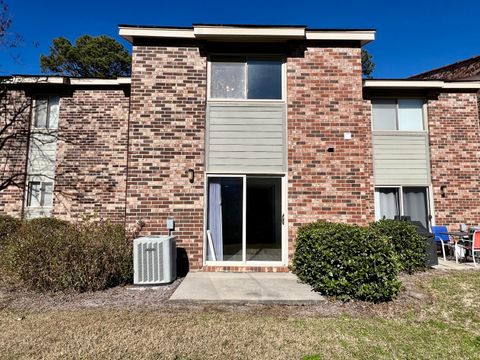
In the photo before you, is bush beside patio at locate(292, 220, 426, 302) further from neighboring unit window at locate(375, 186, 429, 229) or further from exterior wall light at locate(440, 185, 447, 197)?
exterior wall light at locate(440, 185, 447, 197)

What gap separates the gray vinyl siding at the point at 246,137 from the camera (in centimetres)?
688

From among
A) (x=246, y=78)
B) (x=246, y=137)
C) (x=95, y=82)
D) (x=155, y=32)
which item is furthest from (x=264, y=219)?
(x=95, y=82)

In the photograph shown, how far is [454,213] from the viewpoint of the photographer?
9750 mm

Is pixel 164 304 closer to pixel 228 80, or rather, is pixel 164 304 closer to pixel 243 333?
pixel 243 333

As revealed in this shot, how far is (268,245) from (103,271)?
372 centimetres

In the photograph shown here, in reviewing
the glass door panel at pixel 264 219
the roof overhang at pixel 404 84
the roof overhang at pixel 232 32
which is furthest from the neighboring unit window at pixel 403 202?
the roof overhang at pixel 232 32

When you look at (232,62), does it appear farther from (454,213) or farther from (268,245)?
(454,213)

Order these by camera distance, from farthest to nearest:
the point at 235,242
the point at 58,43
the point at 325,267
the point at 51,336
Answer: the point at 58,43, the point at 235,242, the point at 325,267, the point at 51,336

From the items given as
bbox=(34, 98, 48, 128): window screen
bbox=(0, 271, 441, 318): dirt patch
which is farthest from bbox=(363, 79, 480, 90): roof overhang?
bbox=(34, 98, 48, 128): window screen

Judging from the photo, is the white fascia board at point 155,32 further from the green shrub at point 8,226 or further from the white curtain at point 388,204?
the white curtain at point 388,204

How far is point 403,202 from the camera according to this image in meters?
9.88

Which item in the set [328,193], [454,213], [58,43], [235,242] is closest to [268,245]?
[235,242]

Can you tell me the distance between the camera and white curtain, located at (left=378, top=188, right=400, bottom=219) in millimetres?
9922

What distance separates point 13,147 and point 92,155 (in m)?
2.88
